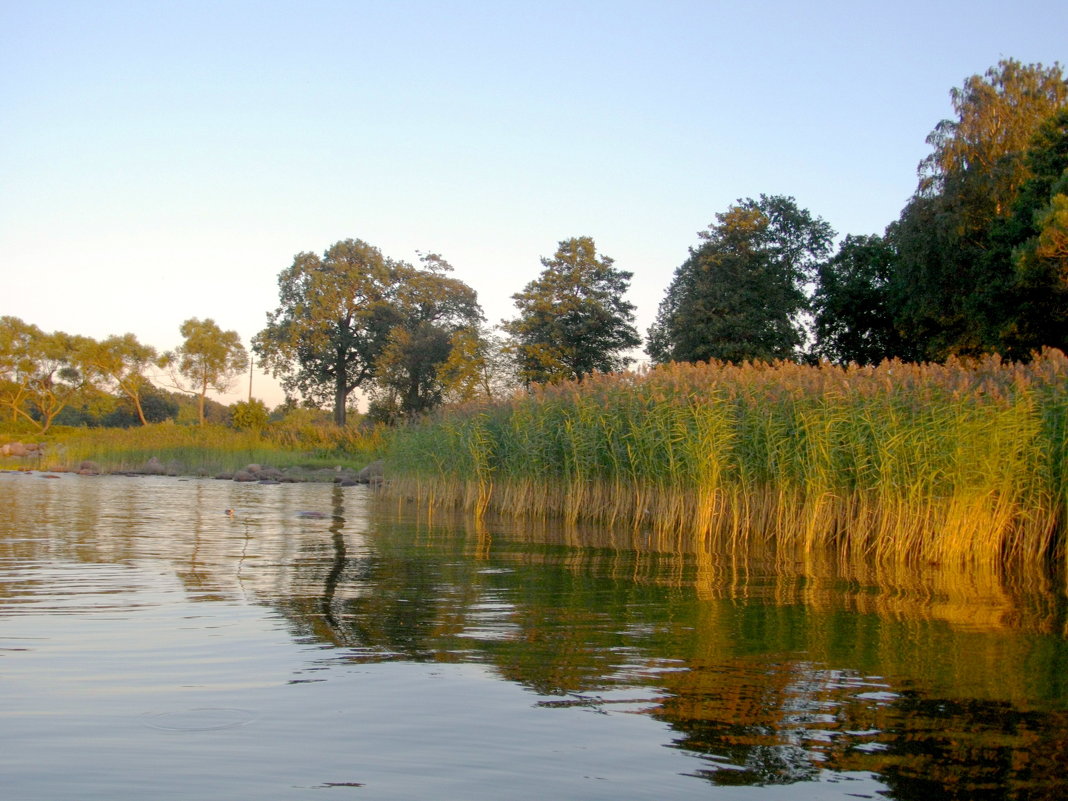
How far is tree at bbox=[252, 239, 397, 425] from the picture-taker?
52.6m

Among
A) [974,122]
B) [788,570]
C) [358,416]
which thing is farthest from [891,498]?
[358,416]

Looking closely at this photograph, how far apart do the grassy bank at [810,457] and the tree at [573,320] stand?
76.5 ft

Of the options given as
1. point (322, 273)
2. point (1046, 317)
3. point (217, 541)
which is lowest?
point (217, 541)

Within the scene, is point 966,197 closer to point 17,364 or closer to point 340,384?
point 340,384

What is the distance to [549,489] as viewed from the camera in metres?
16.3

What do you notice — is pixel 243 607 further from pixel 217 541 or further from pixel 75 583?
pixel 217 541

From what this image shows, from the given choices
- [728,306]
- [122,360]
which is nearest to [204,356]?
[122,360]

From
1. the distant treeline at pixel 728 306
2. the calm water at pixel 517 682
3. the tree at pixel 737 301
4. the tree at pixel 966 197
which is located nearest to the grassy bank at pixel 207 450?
the distant treeline at pixel 728 306

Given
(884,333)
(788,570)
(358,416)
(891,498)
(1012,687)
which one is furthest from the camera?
(358,416)

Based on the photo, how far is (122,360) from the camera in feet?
200

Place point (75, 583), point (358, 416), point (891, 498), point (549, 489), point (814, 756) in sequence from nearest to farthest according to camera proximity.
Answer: point (814, 756)
point (75, 583)
point (891, 498)
point (549, 489)
point (358, 416)

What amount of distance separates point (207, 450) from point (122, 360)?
3091 centimetres

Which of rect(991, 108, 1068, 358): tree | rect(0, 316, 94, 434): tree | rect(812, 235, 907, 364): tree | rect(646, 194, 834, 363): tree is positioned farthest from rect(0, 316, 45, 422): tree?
rect(991, 108, 1068, 358): tree

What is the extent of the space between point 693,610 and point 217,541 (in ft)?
21.7
